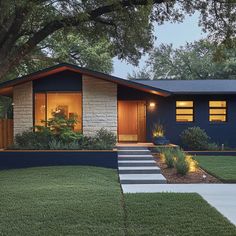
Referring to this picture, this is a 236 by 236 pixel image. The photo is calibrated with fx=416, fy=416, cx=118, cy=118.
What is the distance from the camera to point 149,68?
48281mm

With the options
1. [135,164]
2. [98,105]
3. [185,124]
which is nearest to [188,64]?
[185,124]

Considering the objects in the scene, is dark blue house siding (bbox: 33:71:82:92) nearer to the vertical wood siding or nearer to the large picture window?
the large picture window

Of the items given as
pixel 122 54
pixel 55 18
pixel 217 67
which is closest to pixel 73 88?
pixel 122 54

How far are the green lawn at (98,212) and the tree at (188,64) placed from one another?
29611 millimetres

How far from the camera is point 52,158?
1448 cm

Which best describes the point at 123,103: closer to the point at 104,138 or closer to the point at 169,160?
the point at 104,138

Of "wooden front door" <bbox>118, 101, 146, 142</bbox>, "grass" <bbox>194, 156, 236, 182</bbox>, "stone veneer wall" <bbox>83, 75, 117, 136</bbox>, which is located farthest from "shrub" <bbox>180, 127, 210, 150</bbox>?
"stone veneer wall" <bbox>83, 75, 117, 136</bbox>

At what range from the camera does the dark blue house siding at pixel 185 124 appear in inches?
757

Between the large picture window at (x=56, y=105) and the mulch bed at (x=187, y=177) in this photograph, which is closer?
the mulch bed at (x=187, y=177)

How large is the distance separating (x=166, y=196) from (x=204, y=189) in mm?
1703

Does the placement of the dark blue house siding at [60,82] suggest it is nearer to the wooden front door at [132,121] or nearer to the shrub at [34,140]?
the shrub at [34,140]

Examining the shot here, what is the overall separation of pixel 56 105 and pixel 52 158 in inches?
154

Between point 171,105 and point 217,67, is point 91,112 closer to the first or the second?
point 171,105

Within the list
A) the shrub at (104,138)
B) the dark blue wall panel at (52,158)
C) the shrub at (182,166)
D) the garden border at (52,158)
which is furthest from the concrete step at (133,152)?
the shrub at (182,166)
